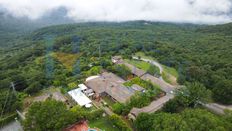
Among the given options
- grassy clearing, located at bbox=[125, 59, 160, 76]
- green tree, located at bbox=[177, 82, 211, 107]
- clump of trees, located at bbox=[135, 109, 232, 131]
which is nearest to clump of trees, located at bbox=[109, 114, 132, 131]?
clump of trees, located at bbox=[135, 109, 232, 131]

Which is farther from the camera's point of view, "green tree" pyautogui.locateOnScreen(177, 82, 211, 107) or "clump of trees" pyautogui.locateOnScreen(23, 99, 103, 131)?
"green tree" pyautogui.locateOnScreen(177, 82, 211, 107)

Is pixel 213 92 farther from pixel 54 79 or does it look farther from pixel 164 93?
pixel 54 79

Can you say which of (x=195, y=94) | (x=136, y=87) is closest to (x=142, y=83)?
(x=136, y=87)

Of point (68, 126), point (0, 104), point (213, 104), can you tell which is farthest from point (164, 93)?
point (0, 104)

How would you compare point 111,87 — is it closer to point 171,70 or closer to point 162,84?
point 162,84

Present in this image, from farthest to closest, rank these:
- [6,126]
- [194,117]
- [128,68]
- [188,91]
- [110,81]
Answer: [128,68]
[110,81]
[188,91]
[6,126]
[194,117]

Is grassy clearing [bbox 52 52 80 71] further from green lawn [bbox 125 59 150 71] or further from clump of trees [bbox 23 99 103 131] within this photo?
clump of trees [bbox 23 99 103 131]
